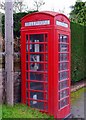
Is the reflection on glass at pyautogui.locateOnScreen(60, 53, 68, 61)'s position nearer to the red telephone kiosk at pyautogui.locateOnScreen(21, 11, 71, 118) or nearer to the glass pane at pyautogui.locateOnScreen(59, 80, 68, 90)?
the red telephone kiosk at pyautogui.locateOnScreen(21, 11, 71, 118)

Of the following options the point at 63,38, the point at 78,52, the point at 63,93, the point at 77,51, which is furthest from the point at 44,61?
the point at 78,52

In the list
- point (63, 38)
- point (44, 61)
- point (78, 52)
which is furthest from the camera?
point (78, 52)

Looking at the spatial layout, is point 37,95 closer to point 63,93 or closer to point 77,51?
point 63,93

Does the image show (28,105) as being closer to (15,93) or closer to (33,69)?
(15,93)

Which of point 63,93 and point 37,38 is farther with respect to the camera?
point 63,93

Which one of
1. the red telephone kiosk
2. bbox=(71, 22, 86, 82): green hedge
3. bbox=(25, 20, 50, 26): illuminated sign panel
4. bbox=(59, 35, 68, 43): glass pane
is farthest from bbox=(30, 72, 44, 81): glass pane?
bbox=(71, 22, 86, 82): green hedge

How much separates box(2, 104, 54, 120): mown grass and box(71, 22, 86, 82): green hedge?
442cm

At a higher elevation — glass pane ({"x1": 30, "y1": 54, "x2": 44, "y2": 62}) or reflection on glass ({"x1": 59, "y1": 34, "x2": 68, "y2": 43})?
reflection on glass ({"x1": 59, "y1": 34, "x2": 68, "y2": 43})

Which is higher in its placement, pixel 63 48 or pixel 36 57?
pixel 63 48

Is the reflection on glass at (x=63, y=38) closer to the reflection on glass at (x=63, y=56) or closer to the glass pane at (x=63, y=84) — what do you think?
the reflection on glass at (x=63, y=56)

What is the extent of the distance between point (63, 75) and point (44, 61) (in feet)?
2.08

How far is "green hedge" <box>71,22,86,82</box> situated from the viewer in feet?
30.1

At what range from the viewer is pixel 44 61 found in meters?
4.97

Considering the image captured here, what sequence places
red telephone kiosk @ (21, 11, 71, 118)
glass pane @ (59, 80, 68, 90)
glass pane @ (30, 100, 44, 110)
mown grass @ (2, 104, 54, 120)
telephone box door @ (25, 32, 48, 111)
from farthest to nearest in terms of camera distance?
glass pane @ (59, 80, 68, 90) → glass pane @ (30, 100, 44, 110) → telephone box door @ (25, 32, 48, 111) → red telephone kiosk @ (21, 11, 71, 118) → mown grass @ (2, 104, 54, 120)
